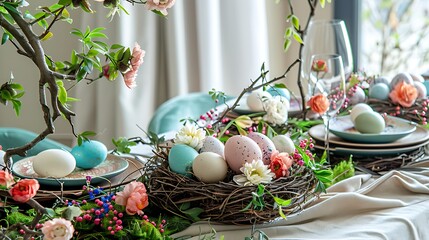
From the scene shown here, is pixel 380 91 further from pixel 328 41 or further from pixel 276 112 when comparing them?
pixel 276 112

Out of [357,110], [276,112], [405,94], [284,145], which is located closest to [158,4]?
[284,145]

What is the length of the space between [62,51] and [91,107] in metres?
0.28

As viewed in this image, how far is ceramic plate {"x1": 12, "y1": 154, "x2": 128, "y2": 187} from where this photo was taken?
122cm

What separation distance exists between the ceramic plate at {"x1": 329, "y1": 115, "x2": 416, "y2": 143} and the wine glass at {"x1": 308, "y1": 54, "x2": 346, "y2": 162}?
57 millimetres

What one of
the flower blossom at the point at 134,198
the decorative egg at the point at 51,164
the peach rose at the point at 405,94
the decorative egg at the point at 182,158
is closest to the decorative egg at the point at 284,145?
the decorative egg at the point at 182,158

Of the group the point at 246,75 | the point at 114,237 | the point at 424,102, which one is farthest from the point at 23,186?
the point at 246,75

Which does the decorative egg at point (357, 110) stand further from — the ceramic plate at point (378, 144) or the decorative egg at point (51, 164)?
the decorative egg at point (51, 164)

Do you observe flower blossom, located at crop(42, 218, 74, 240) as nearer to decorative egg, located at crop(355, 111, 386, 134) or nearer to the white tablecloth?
the white tablecloth

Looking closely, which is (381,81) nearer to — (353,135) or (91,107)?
(353,135)

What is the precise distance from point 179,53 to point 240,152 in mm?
1992

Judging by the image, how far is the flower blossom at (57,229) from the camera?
32.9 inches

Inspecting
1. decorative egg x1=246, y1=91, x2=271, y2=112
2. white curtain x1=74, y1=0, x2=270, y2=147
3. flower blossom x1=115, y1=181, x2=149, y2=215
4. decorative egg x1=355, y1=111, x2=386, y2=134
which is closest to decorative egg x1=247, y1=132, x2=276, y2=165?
flower blossom x1=115, y1=181, x2=149, y2=215

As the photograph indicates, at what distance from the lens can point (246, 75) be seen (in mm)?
3102

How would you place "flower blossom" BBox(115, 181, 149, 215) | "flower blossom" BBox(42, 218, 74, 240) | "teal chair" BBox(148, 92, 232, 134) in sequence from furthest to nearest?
"teal chair" BBox(148, 92, 232, 134) < "flower blossom" BBox(115, 181, 149, 215) < "flower blossom" BBox(42, 218, 74, 240)
